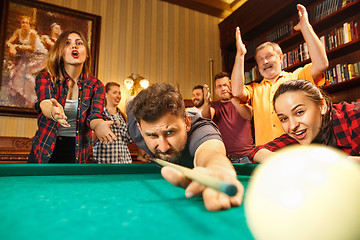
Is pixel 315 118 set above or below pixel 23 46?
below

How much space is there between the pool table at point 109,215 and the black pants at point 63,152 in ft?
3.43

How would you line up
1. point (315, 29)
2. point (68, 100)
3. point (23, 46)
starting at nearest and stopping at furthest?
1. point (68, 100)
2. point (315, 29)
3. point (23, 46)

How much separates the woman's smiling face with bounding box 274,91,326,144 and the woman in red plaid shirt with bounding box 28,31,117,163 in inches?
47.9

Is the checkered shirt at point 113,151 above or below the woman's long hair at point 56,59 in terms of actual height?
below

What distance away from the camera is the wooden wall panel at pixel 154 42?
14.4 feet

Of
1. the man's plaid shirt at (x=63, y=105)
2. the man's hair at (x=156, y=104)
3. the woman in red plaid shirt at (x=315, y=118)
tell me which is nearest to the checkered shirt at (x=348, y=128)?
the woman in red plaid shirt at (x=315, y=118)

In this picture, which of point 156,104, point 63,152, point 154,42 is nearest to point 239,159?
point 156,104

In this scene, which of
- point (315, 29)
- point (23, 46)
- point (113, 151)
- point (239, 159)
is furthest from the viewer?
point (23, 46)

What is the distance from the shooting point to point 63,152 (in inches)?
76.2

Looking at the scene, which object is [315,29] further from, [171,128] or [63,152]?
[63,152]

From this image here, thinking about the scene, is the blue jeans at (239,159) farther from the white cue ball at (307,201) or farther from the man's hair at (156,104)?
the white cue ball at (307,201)

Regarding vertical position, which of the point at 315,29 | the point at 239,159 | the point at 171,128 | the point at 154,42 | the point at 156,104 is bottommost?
the point at 239,159

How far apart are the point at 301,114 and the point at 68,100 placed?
5.47ft

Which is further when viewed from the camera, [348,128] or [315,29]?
[315,29]
